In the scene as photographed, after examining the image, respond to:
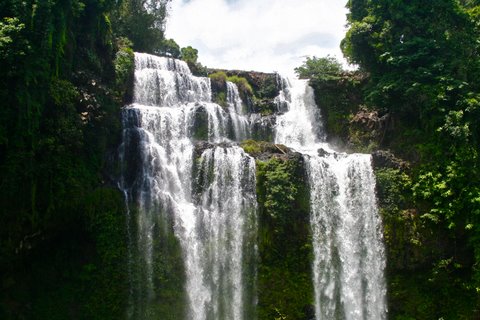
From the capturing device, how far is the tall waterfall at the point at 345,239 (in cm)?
1510

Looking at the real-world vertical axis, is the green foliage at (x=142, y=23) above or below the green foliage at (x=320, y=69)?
above

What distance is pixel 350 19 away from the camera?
73.7 ft

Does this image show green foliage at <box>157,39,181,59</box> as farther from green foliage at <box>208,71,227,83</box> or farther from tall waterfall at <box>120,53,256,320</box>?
tall waterfall at <box>120,53,256,320</box>

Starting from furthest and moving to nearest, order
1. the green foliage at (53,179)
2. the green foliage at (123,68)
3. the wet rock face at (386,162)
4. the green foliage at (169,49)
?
1. the green foliage at (169,49)
2. the green foliage at (123,68)
3. the wet rock face at (386,162)
4. the green foliage at (53,179)

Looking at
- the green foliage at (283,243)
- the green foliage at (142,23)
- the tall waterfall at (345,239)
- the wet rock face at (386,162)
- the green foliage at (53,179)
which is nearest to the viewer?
the green foliage at (53,179)

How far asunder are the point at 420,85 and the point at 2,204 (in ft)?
50.0

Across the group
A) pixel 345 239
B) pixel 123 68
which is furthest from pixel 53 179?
pixel 345 239

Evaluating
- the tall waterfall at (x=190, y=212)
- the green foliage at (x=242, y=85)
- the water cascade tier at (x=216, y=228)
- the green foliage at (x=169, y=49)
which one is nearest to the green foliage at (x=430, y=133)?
the water cascade tier at (x=216, y=228)

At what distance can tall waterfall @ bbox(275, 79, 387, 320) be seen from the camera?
1510 centimetres

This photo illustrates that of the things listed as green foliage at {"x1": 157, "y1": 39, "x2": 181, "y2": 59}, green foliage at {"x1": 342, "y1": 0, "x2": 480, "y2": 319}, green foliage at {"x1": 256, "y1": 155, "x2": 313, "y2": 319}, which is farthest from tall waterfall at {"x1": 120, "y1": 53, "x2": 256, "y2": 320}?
green foliage at {"x1": 157, "y1": 39, "x2": 181, "y2": 59}

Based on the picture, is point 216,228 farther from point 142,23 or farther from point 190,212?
point 142,23

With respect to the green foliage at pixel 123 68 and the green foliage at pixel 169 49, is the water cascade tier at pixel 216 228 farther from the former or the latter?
the green foliage at pixel 169 49

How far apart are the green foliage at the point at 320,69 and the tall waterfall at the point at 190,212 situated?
27.6 feet

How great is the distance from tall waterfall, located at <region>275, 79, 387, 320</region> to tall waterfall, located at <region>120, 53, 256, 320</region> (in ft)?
7.62
